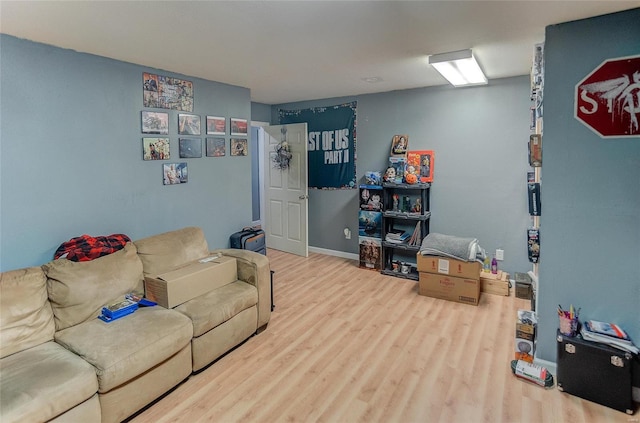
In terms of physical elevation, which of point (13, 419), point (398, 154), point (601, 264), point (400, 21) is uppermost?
point (400, 21)

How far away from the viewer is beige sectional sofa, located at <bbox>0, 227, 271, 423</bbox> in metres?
1.77

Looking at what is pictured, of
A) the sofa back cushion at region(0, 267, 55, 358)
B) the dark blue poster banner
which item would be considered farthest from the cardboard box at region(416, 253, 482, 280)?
the sofa back cushion at region(0, 267, 55, 358)

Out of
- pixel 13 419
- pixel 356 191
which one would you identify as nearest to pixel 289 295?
pixel 356 191

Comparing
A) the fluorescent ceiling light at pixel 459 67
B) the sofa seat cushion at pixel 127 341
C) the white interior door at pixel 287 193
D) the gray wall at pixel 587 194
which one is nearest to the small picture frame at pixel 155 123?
the sofa seat cushion at pixel 127 341

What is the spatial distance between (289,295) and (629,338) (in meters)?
2.87

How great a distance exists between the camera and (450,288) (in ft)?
12.4

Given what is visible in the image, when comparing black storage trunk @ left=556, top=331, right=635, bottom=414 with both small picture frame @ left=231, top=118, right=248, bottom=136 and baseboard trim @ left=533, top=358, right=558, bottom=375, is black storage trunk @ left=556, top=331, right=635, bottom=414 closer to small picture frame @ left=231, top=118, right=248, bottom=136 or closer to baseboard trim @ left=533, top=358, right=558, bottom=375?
baseboard trim @ left=533, top=358, right=558, bottom=375

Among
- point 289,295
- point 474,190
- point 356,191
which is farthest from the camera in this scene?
point 356,191

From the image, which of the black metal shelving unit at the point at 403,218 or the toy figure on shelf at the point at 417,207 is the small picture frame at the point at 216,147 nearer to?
the black metal shelving unit at the point at 403,218

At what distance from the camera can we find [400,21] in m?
2.24

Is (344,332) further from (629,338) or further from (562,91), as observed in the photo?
(562,91)

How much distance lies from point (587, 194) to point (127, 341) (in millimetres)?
3016

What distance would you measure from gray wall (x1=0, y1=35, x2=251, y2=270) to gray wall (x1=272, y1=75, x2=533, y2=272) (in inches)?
94.8

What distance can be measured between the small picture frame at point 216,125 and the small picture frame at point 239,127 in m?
0.13
